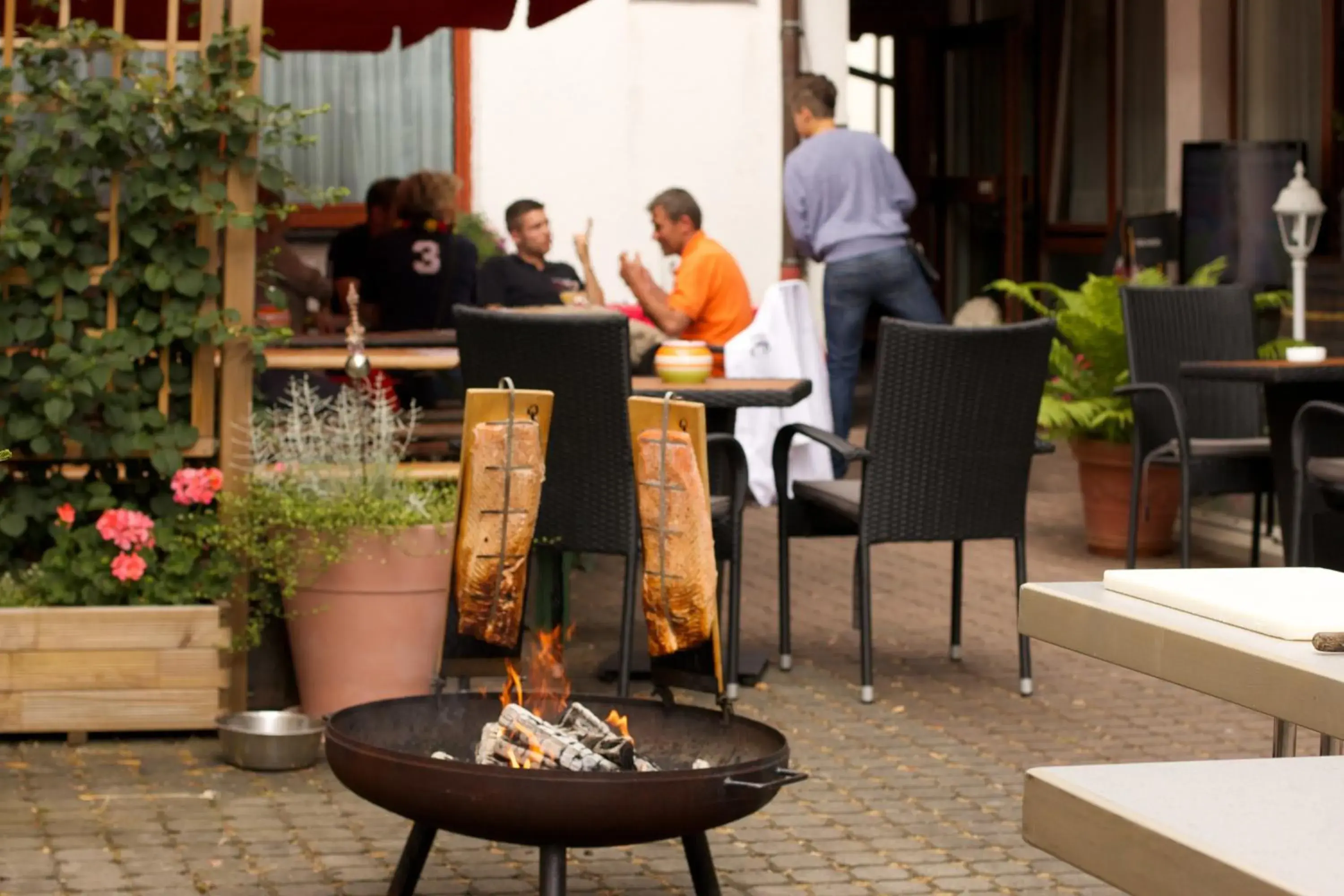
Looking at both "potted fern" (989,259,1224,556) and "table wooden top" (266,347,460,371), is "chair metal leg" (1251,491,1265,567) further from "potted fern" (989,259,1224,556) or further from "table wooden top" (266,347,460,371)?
"table wooden top" (266,347,460,371)

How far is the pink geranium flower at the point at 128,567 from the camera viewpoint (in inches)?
215

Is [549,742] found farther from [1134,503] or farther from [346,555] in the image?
[1134,503]

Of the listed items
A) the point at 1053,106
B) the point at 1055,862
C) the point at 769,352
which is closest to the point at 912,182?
the point at 1053,106

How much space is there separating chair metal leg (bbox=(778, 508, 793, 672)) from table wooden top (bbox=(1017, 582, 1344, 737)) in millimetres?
3741

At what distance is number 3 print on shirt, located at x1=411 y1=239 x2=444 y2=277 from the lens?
9.54 m

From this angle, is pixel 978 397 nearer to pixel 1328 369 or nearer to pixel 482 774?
pixel 1328 369

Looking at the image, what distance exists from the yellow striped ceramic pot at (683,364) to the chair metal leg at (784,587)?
0.45 meters

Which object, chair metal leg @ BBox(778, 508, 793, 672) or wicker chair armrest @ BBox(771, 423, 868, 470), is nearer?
wicker chair armrest @ BBox(771, 423, 868, 470)

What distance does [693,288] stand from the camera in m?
9.05

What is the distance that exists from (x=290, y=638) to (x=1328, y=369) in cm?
353

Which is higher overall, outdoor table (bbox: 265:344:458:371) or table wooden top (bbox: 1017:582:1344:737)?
outdoor table (bbox: 265:344:458:371)

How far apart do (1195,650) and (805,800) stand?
9.12 ft

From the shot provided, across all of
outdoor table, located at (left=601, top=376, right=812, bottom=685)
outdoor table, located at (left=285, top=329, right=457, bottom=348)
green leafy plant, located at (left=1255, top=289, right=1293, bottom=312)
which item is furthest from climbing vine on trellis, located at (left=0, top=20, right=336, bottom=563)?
green leafy plant, located at (left=1255, top=289, right=1293, bottom=312)

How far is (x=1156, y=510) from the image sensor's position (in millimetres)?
8570
